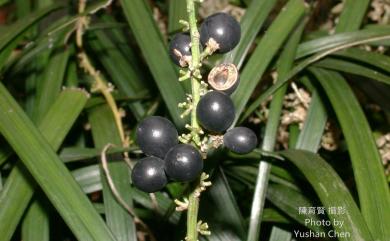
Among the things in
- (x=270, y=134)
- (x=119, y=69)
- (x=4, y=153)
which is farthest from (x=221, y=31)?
(x=119, y=69)

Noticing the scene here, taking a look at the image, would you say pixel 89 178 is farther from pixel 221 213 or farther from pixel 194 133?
pixel 194 133

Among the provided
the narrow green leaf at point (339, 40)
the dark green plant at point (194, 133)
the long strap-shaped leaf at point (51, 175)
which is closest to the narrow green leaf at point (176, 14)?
the dark green plant at point (194, 133)

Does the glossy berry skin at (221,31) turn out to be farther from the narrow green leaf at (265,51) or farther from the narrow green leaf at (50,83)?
the narrow green leaf at (50,83)

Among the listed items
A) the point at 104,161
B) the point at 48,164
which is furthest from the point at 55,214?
the point at 48,164

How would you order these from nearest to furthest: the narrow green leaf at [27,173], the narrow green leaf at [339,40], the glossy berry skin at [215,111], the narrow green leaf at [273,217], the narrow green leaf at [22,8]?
the glossy berry skin at [215,111]
the narrow green leaf at [27,173]
the narrow green leaf at [273,217]
the narrow green leaf at [339,40]
the narrow green leaf at [22,8]

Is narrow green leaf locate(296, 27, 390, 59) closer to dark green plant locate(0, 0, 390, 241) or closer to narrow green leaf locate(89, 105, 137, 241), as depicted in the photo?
dark green plant locate(0, 0, 390, 241)

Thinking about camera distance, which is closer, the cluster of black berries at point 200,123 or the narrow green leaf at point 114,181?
the cluster of black berries at point 200,123

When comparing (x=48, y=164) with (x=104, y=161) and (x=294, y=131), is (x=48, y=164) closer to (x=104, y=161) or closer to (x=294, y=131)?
(x=104, y=161)
